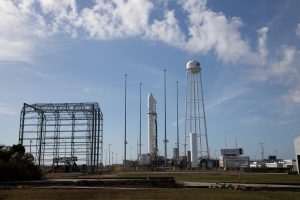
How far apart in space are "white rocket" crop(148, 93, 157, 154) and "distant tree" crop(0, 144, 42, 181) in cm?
6051

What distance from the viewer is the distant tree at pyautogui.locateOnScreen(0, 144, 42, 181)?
1640 inches

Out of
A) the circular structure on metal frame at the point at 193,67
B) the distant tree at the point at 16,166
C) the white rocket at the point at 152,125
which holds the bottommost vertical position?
the distant tree at the point at 16,166

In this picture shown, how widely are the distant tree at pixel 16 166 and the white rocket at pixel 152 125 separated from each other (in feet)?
199

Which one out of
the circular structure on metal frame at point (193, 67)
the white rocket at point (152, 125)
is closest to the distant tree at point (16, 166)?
the circular structure on metal frame at point (193, 67)

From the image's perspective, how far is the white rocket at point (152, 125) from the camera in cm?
10844

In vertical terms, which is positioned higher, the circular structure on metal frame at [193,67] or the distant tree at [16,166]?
the circular structure on metal frame at [193,67]

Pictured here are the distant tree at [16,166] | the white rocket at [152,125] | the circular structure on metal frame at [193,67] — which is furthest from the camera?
the white rocket at [152,125]

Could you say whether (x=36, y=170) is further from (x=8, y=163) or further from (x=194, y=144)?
(x=194, y=144)

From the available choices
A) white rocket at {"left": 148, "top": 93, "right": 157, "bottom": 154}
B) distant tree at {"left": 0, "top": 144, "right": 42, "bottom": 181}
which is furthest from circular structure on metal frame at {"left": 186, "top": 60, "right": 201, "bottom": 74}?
distant tree at {"left": 0, "top": 144, "right": 42, "bottom": 181}

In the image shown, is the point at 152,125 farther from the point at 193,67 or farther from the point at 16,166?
the point at 16,166

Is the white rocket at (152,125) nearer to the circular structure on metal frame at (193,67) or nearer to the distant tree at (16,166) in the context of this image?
the circular structure on metal frame at (193,67)

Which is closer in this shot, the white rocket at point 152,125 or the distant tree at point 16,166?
the distant tree at point 16,166

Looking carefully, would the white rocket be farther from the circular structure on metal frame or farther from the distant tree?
the distant tree

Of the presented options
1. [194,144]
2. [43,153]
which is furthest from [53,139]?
[194,144]
